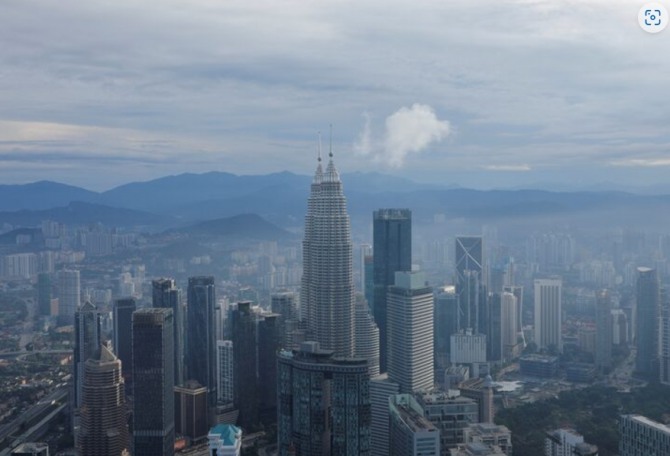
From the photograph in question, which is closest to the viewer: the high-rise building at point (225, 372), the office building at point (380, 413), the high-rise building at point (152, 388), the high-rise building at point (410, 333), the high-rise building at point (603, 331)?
the office building at point (380, 413)

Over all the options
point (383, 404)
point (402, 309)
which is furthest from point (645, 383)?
point (383, 404)

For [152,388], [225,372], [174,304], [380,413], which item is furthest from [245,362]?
[380,413]

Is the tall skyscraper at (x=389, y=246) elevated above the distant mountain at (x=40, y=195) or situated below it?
below

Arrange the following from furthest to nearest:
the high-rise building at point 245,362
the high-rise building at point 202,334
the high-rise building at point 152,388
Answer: the high-rise building at point 202,334 → the high-rise building at point 245,362 → the high-rise building at point 152,388

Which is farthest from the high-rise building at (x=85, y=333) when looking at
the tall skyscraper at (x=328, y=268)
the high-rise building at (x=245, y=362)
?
the tall skyscraper at (x=328, y=268)

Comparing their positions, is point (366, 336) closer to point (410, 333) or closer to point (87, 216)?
point (410, 333)

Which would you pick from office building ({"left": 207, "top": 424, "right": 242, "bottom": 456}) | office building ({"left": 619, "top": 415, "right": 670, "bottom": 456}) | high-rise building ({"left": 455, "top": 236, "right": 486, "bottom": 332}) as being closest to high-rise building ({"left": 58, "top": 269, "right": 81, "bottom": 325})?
high-rise building ({"left": 455, "top": 236, "right": 486, "bottom": 332})

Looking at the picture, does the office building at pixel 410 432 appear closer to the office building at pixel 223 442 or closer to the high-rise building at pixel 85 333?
the office building at pixel 223 442

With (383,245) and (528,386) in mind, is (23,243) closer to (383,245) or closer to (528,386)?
(383,245)
